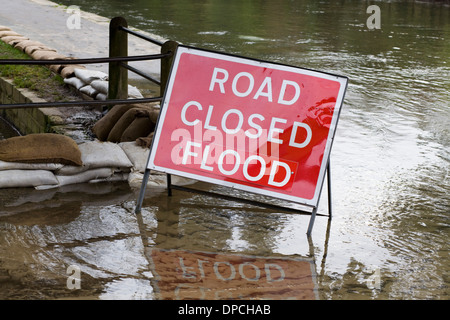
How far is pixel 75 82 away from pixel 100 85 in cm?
54

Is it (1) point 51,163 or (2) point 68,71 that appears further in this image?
(2) point 68,71

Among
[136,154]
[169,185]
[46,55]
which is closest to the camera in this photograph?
[169,185]

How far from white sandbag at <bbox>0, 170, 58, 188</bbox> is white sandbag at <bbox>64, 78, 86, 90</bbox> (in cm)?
266

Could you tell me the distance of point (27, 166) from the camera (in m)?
5.00

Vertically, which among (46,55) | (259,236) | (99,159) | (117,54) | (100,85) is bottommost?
(259,236)

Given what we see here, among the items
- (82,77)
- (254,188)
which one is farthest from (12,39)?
(254,188)

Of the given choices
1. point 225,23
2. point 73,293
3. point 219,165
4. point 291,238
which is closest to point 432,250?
point 291,238

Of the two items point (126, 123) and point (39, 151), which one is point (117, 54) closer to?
point (126, 123)

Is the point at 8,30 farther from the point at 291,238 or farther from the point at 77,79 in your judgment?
the point at 291,238

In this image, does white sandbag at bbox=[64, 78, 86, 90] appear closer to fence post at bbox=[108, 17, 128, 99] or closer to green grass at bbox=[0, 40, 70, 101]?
green grass at bbox=[0, 40, 70, 101]

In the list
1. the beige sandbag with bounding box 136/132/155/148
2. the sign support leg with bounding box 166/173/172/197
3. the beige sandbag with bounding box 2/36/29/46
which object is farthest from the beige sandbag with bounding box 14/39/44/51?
the sign support leg with bounding box 166/173/172/197

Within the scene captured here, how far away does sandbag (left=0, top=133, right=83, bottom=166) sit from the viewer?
4980mm

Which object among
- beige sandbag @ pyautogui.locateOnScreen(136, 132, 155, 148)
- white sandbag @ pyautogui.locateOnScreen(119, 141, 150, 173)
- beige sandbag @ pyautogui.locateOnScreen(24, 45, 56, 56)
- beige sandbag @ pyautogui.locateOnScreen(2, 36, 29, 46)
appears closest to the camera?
white sandbag @ pyautogui.locateOnScreen(119, 141, 150, 173)

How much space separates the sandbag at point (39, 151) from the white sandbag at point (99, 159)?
6 centimetres
